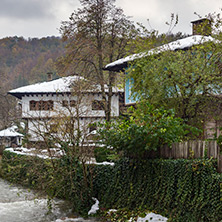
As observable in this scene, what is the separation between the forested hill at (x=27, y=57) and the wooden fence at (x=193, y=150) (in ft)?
152

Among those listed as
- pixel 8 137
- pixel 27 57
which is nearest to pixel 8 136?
pixel 8 137

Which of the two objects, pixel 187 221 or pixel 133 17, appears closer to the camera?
pixel 187 221

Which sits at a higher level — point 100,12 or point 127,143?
point 100,12

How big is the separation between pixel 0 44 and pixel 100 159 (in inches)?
2287

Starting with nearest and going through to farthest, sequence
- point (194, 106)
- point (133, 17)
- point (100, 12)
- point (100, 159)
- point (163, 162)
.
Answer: point (163, 162) → point (194, 106) → point (100, 159) → point (100, 12) → point (133, 17)

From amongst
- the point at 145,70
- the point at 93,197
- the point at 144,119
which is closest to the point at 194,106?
the point at 145,70

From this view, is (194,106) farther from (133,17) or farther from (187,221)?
(133,17)

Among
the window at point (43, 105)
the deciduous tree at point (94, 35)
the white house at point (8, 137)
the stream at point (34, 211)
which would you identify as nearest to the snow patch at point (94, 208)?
the stream at point (34, 211)

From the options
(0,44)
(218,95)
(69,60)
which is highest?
(0,44)

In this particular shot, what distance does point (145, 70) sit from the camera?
13.5 m

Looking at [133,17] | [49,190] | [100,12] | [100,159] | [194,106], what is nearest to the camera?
[49,190]

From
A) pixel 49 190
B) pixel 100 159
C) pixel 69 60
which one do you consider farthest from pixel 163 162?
pixel 69 60

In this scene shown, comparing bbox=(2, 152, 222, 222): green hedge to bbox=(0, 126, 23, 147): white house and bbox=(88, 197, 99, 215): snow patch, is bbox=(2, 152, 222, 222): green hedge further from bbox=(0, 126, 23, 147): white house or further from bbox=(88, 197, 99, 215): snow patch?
bbox=(0, 126, 23, 147): white house

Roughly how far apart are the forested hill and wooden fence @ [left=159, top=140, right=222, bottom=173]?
46279 millimetres
